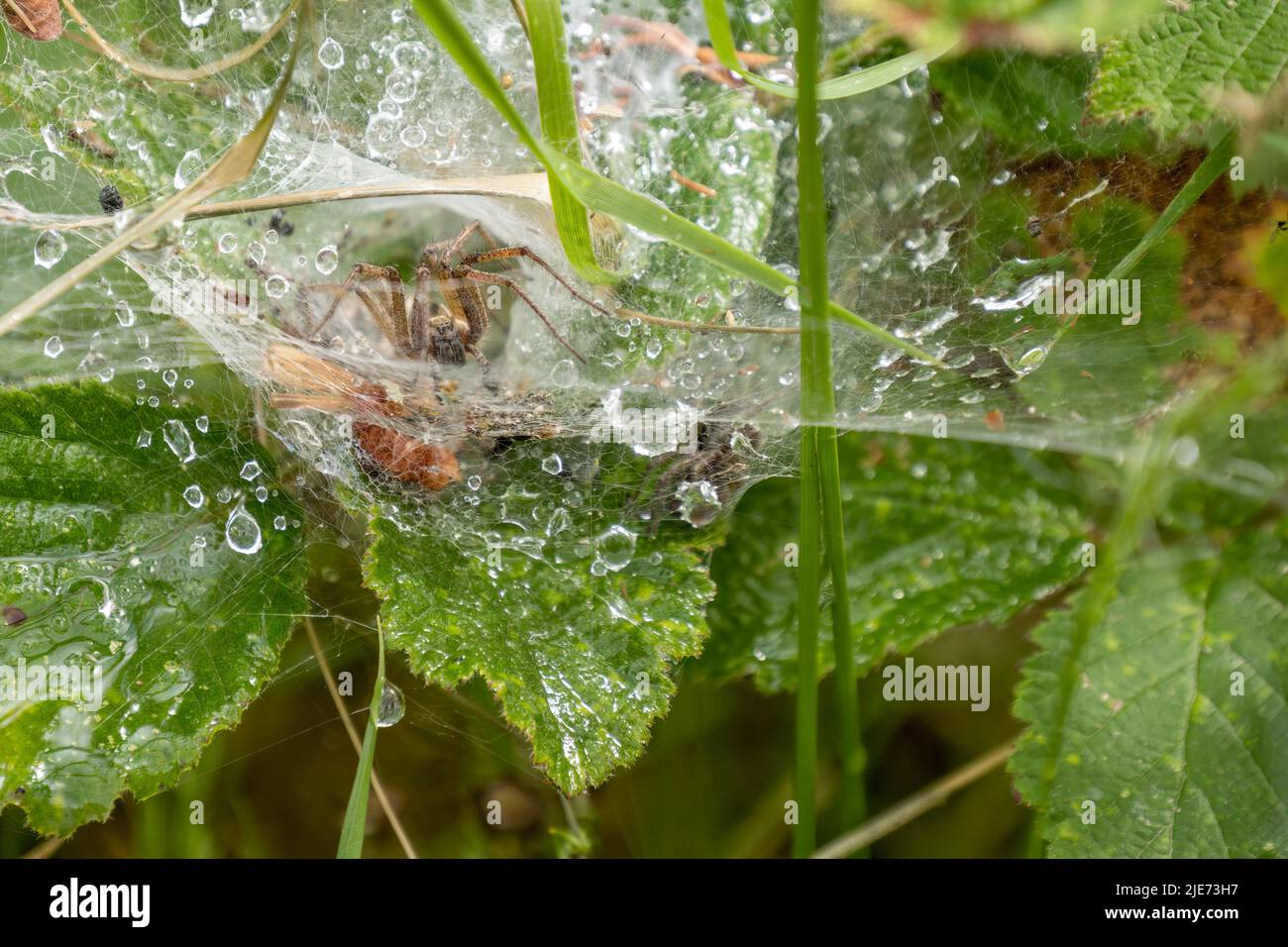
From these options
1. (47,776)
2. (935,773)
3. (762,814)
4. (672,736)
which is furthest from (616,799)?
(47,776)

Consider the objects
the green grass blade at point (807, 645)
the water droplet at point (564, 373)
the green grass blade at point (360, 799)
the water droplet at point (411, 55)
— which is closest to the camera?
the green grass blade at point (807, 645)

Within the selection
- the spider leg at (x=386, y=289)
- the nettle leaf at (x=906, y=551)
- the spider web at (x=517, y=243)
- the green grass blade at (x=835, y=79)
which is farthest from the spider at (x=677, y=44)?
the nettle leaf at (x=906, y=551)

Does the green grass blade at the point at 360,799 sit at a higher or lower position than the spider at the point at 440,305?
lower

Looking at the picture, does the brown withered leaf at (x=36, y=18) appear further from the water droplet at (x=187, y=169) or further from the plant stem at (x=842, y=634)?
the plant stem at (x=842, y=634)

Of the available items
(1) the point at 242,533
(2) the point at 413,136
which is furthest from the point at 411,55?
(1) the point at 242,533

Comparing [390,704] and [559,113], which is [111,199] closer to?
[559,113]

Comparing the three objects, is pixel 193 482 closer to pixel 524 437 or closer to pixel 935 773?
pixel 524 437
